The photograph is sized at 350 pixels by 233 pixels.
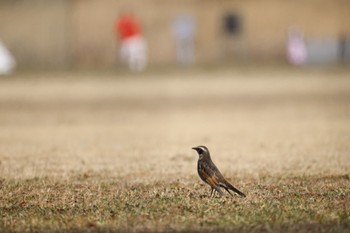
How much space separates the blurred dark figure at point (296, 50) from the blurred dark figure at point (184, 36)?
13.5 feet

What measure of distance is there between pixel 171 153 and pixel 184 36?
2770 cm

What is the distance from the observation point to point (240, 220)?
9.54m

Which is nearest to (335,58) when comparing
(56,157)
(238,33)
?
(238,33)

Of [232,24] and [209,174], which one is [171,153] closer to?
[209,174]

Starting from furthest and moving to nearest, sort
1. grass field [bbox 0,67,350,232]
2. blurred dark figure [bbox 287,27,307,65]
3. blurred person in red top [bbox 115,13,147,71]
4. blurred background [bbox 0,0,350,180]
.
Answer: blurred dark figure [bbox 287,27,307,65] < blurred person in red top [bbox 115,13,147,71] < blurred background [bbox 0,0,350,180] < grass field [bbox 0,67,350,232]

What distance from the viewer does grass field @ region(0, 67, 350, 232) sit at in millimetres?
9844

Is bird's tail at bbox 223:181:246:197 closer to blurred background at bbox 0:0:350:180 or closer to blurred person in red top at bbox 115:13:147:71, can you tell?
blurred background at bbox 0:0:350:180

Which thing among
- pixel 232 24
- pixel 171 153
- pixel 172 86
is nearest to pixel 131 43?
pixel 232 24

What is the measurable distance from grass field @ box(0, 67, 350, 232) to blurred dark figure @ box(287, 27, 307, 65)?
7508 millimetres

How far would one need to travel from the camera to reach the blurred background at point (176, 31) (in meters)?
43.2

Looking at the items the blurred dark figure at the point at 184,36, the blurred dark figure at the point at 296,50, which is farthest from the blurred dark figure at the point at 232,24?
the blurred dark figure at the point at 296,50

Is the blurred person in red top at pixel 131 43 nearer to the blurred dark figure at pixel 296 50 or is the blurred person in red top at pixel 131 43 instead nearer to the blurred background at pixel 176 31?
the blurred background at pixel 176 31

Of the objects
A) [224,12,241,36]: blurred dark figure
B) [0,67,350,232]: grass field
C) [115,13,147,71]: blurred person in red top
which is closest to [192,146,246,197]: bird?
[0,67,350,232]: grass field

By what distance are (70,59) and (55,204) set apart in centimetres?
3286
